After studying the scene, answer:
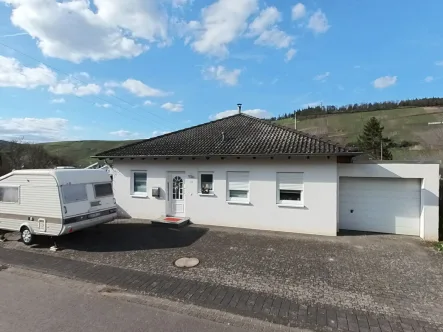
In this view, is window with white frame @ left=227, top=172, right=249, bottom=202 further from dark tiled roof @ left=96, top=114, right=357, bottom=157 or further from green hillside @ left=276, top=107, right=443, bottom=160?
green hillside @ left=276, top=107, right=443, bottom=160

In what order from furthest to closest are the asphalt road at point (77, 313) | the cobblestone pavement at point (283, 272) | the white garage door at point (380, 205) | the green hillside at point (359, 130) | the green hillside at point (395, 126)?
the green hillside at point (359, 130), the green hillside at point (395, 126), the white garage door at point (380, 205), the cobblestone pavement at point (283, 272), the asphalt road at point (77, 313)

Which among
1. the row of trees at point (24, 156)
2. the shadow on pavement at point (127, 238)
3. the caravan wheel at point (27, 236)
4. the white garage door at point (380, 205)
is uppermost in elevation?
the row of trees at point (24, 156)

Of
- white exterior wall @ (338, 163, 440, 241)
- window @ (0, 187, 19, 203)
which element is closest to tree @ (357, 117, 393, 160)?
white exterior wall @ (338, 163, 440, 241)

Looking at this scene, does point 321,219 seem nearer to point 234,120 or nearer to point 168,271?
point 168,271

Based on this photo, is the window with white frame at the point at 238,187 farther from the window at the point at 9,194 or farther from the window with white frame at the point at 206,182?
the window at the point at 9,194

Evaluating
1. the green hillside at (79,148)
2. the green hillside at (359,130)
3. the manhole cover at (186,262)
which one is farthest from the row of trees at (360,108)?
the manhole cover at (186,262)

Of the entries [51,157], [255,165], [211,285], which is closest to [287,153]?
[255,165]

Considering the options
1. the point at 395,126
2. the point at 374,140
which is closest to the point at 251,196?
the point at 374,140
